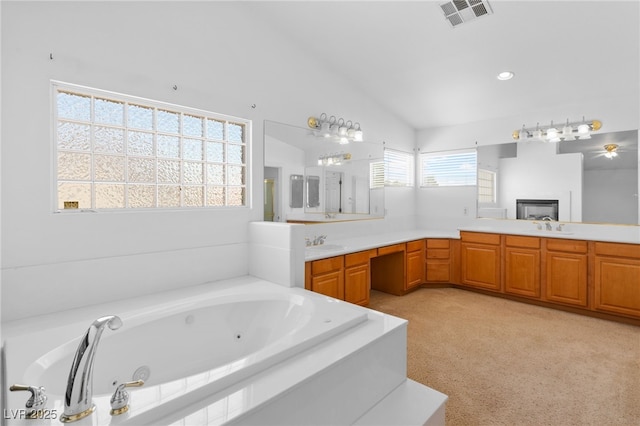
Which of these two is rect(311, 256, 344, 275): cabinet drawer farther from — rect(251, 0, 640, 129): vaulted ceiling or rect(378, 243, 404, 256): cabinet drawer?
rect(251, 0, 640, 129): vaulted ceiling

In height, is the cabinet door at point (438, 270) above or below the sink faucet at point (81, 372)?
below

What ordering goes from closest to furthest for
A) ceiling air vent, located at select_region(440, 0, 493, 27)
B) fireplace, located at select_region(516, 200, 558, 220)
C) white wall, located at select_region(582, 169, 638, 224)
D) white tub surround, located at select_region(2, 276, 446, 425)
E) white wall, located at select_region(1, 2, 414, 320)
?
white tub surround, located at select_region(2, 276, 446, 425)
white wall, located at select_region(1, 2, 414, 320)
ceiling air vent, located at select_region(440, 0, 493, 27)
white wall, located at select_region(582, 169, 638, 224)
fireplace, located at select_region(516, 200, 558, 220)

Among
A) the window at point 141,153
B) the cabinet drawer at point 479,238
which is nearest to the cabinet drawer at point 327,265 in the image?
the window at point 141,153

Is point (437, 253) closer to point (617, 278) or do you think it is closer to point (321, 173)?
point (617, 278)

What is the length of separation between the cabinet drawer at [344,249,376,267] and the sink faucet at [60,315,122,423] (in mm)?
2339

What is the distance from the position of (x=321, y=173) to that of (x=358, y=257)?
109cm

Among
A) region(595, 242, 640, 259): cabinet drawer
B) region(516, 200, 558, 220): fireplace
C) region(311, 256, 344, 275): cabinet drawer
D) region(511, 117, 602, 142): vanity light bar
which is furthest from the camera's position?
region(516, 200, 558, 220): fireplace

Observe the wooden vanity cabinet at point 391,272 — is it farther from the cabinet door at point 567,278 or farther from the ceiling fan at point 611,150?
the ceiling fan at point 611,150

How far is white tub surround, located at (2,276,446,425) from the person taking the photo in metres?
1.13

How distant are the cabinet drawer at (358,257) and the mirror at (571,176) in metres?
2.16

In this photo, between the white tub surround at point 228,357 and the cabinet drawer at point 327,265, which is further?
the cabinet drawer at point 327,265

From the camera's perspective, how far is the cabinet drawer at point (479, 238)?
4.00m

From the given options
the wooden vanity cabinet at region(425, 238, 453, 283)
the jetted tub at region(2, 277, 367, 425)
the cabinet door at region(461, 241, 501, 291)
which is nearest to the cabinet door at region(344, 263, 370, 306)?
the jetted tub at region(2, 277, 367, 425)

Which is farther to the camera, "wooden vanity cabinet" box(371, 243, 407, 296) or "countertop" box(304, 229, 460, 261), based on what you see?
"wooden vanity cabinet" box(371, 243, 407, 296)
